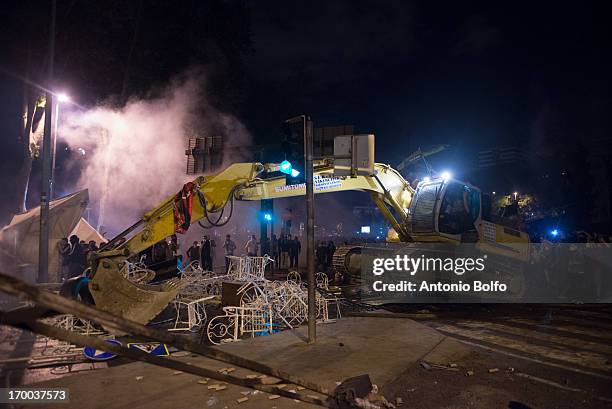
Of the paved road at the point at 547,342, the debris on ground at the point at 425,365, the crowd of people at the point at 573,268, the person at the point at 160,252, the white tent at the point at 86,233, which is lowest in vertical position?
the paved road at the point at 547,342

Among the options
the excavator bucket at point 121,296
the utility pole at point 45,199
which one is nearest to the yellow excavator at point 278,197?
the excavator bucket at point 121,296

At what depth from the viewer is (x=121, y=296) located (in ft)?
23.1

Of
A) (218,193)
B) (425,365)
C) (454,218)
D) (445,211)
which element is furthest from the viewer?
(454,218)

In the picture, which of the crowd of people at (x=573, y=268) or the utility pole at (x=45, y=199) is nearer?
the utility pole at (x=45, y=199)

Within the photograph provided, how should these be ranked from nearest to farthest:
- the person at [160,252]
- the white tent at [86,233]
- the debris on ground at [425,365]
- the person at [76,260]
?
the debris on ground at [425,365] < the person at [160,252] < the person at [76,260] < the white tent at [86,233]

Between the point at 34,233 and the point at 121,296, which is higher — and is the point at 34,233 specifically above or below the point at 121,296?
above

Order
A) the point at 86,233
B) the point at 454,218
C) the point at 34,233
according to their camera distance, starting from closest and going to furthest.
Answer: the point at 454,218
the point at 34,233
the point at 86,233

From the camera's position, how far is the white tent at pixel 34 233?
48.1ft

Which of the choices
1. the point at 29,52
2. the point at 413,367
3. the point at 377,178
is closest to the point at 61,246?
the point at 377,178

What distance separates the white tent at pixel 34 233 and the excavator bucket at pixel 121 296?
8.83 m

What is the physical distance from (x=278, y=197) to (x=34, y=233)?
35.1ft

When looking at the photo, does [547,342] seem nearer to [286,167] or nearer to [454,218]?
[454,218]

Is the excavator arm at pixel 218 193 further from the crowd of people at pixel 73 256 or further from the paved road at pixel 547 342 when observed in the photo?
the crowd of people at pixel 73 256

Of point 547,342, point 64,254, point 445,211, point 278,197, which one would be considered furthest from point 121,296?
point 445,211
